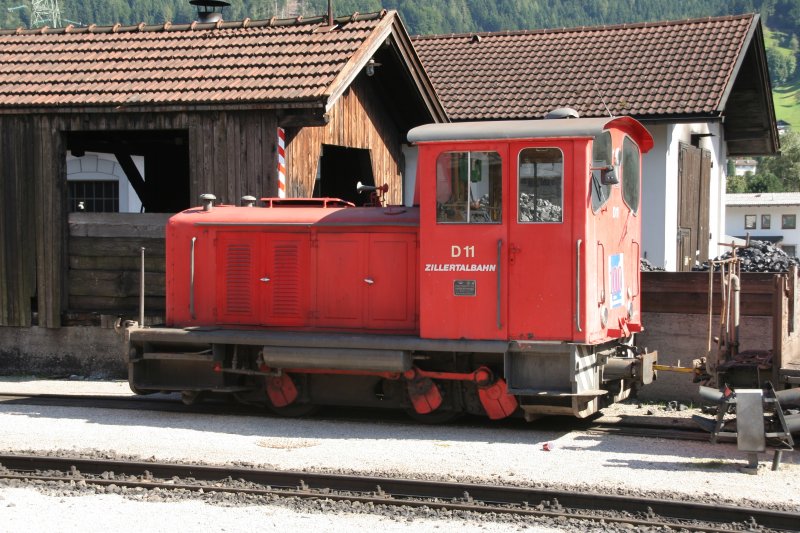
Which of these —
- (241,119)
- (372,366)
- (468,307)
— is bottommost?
(372,366)

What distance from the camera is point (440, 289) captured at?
10.0 m

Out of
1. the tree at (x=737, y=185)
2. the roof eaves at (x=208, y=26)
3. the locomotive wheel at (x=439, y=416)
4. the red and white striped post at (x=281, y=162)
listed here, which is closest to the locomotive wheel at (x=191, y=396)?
the locomotive wheel at (x=439, y=416)

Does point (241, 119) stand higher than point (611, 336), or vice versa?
point (241, 119)

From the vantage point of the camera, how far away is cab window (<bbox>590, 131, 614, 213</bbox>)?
9.63 metres

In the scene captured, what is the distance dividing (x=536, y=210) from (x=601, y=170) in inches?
30.0

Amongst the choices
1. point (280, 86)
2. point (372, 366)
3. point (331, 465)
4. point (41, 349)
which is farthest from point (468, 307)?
point (41, 349)

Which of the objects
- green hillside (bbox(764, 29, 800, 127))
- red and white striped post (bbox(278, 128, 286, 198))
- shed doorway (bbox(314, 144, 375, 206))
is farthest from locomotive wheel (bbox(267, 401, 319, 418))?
green hillside (bbox(764, 29, 800, 127))

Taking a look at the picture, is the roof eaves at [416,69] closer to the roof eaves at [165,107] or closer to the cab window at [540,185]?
the roof eaves at [165,107]

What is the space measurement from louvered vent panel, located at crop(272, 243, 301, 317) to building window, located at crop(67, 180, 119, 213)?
14.9 metres

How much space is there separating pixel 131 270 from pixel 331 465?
6689 mm

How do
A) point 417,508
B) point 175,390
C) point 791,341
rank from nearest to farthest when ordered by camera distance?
point 417,508
point 791,341
point 175,390

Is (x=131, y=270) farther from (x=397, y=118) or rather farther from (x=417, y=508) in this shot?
(x=417, y=508)

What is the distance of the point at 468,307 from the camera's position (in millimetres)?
9977

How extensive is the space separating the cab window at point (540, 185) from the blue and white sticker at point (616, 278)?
106 centimetres
